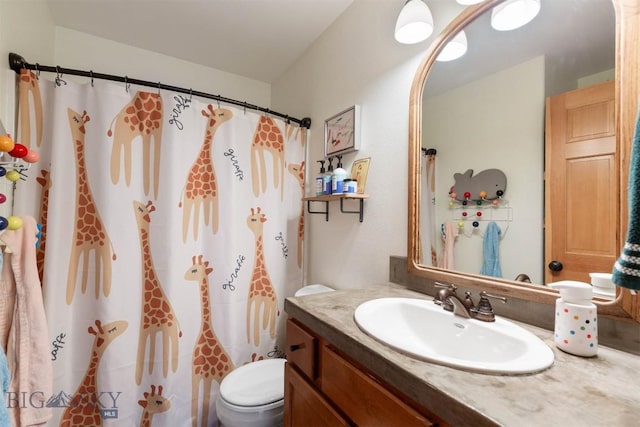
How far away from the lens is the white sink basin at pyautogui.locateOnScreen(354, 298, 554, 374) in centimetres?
55

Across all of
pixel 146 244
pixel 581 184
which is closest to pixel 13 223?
pixel 146 244

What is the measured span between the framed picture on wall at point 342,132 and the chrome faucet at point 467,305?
0.86 m

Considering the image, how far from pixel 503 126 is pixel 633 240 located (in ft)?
1.99

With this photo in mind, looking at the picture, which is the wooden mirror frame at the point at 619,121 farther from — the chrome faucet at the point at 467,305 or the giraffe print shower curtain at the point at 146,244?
the giraffe print shower curtain at the point at 146,244

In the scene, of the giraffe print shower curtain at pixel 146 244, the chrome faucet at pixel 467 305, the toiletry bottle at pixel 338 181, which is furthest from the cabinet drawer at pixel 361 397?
the giraffe print shower curtain at pixel 146 244

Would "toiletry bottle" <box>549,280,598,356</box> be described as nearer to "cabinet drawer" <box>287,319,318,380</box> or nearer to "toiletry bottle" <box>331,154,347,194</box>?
"cabinet drawer" <box>287,319,318,380</box>

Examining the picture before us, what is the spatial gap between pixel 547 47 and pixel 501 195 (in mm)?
457

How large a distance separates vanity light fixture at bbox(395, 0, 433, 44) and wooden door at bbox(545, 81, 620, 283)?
56 centimetres

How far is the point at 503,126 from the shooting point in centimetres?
90

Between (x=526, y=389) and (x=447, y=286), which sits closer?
(x=526, y=389)

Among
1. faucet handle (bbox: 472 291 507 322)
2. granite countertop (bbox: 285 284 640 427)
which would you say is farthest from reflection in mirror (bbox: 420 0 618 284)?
granite countertop (bbox: 285 284 640 427)

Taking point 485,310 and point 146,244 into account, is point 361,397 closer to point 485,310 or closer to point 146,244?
point 485,310

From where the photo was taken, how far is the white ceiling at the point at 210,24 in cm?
151

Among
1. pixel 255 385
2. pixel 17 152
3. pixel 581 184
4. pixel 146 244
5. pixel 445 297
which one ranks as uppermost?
pixel 17 152
